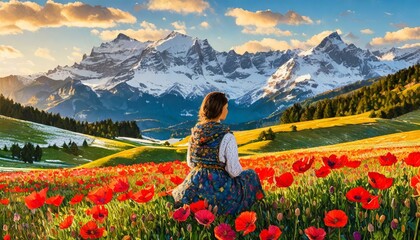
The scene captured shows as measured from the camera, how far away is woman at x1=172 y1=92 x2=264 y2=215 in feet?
23.4

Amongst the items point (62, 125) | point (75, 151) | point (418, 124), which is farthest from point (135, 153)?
point (62, 125)

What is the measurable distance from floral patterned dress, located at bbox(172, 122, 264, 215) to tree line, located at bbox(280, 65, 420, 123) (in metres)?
128

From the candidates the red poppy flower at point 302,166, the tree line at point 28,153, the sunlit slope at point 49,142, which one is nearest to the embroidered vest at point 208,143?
the red poppy flower at point 302,166

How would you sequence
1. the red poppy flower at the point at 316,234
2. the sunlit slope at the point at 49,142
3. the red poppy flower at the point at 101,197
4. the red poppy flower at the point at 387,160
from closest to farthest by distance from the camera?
the red poppy flower at the point at 316,234, the red poppy flower at the point at 101,197, the red poppy flower at the point at 387,160, the sunlit slope at the point at 49,142

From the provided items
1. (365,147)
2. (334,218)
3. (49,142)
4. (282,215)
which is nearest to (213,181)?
(282,215)

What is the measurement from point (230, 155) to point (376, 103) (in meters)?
145

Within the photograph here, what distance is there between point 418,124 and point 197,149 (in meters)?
115

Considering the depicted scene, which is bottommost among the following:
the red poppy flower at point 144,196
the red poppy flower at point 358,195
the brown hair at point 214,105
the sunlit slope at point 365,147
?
the sunlit slope at point 365,147

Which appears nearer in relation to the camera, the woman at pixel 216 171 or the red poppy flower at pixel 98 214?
the red poppy flower at pixel 98 214

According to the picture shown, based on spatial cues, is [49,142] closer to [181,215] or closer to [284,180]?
[284,180]

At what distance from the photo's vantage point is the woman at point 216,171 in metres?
7.14

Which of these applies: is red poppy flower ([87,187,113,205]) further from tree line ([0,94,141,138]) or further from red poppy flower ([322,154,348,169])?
tree line ([0,94,141,138])

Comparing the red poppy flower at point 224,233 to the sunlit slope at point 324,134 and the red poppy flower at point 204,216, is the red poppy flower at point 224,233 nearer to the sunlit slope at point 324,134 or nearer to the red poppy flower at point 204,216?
the red poppy flower at point 204,216

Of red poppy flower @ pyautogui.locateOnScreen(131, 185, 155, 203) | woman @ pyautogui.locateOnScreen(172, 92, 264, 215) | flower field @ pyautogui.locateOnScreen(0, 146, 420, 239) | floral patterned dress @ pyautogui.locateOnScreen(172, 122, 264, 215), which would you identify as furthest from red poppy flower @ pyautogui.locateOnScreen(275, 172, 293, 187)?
red poppy flower @ pyautogui.locateOnScreen(131, 185, 155, 203)
